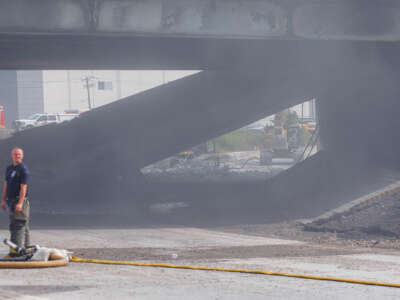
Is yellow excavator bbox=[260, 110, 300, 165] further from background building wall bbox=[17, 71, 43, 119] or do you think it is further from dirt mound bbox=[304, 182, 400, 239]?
background building wall bbox=[17, 71, 43, 119]

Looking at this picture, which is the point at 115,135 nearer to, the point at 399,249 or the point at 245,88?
the point at 245,88

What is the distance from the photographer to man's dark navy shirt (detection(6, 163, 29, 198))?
33.2ft

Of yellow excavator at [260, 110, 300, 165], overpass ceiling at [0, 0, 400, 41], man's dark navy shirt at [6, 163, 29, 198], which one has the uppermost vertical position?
overpass ceiling at [0, 0, 400, 41]

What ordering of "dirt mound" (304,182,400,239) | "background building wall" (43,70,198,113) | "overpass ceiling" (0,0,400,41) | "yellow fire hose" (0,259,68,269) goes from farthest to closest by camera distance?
"background building wall" (43,70,198,113), "overpass ceiling" (0,0,400,41), "dirt mound" (304,182,400,239), "yellow fire hose" (0,259,68,269)

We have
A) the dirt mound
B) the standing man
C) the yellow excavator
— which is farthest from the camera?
the yellow excavator

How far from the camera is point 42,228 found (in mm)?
16281

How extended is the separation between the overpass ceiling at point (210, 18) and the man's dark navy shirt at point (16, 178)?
312 inches

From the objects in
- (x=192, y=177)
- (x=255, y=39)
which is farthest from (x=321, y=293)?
(x=192, y=177)

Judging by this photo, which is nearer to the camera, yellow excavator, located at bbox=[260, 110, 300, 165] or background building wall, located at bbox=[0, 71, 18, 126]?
yellow excavator, located at bbox=[260, 110, 300, 165]

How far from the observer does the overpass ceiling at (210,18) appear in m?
17.1

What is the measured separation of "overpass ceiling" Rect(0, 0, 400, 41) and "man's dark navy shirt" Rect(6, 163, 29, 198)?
312 inches

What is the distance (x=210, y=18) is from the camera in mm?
18094

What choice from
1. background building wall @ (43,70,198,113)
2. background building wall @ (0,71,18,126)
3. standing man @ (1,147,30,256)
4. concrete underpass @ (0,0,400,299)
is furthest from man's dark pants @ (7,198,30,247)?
background building wall @ (0,71,18,126)

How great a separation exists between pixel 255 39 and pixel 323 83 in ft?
32.2
